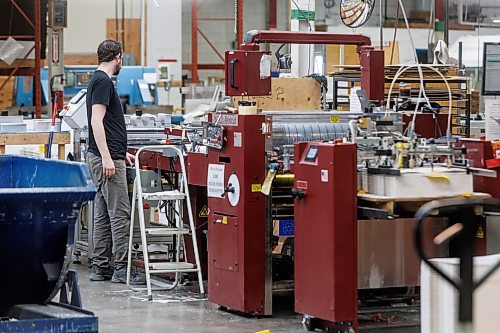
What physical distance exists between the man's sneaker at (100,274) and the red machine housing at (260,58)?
206 centimetres

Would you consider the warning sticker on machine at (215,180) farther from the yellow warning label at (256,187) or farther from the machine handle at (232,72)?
the machine handle at (232,72)

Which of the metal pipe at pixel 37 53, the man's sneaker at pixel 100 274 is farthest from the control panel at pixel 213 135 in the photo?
the metal pipe at pixel 37 53

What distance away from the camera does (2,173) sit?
6.12 meters

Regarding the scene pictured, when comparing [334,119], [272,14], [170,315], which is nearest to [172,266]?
[170,315]

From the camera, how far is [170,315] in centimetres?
725

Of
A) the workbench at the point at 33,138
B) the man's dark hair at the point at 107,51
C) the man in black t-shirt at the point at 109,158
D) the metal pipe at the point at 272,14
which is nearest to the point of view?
the man in black t-shirt at the point at 109,158

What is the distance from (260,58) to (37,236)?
281 cm

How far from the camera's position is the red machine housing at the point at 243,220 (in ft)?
22.8

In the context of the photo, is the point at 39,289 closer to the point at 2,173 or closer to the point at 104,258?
the point at 2,173

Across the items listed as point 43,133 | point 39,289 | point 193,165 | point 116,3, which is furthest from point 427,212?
point 116,3

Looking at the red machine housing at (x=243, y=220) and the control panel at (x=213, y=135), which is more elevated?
the control panel at (x=213, y=135)

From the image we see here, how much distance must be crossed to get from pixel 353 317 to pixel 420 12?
17.9 metres

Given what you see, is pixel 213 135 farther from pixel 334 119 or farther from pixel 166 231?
pixel 166 231

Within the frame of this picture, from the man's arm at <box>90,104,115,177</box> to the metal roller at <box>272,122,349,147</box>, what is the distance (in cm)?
145
